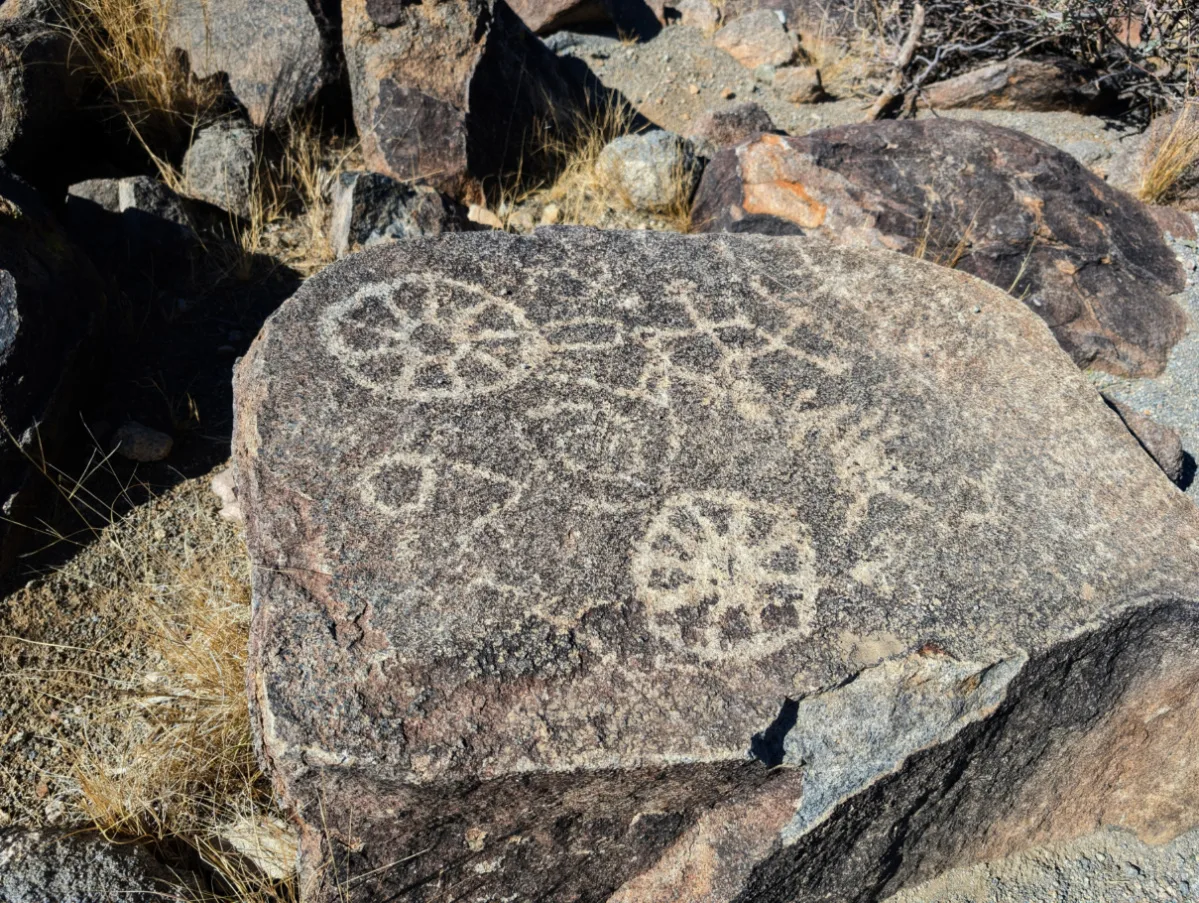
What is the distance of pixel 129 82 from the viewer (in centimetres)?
346

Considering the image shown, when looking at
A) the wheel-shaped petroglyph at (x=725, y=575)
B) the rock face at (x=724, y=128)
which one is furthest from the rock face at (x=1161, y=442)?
the rock face at (x=724, y=128)

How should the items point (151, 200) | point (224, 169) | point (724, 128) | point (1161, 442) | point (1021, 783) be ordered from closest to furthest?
point (1021, 783)
point (1161, 442)
point (151, 200)
point (224, 169)
point (724, 128)

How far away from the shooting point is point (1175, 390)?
2988mm

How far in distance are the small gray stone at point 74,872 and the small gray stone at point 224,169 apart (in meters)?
2.19

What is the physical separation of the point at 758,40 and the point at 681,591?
3.98 meters

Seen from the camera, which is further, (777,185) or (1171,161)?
(1171,161)

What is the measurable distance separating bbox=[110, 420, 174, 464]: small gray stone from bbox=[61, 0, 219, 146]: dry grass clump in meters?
1.34

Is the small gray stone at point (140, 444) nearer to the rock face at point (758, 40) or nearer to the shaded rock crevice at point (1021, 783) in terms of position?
the shaded rock crevice at point (1021, 783)

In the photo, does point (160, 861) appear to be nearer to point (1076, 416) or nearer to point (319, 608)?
point (319, 608)

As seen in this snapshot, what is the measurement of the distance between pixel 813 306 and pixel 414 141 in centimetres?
187

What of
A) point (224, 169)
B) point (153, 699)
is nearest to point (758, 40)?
point (224, 169)

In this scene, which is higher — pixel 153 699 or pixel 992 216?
pixel 992 216

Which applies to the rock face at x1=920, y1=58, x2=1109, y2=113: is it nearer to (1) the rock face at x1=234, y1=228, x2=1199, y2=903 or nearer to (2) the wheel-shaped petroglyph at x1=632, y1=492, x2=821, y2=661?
(1) the rock face at x1=234, y1=228, x2=1199, y2=903

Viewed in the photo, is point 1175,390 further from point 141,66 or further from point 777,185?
point 141,66
